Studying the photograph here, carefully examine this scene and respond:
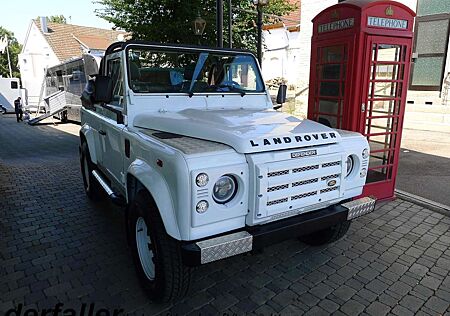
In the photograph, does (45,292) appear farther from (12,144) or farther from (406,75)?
(12,144)

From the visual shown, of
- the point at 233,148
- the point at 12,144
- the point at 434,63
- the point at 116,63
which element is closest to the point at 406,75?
the point at 233,148

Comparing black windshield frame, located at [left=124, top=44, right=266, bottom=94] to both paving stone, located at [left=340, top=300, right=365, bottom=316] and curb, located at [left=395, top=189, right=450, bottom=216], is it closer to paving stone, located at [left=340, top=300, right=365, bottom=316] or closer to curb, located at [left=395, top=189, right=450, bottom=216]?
paving stone, located at [left=340, top=300, right=365, bottom=316]

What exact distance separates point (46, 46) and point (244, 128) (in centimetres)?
3381

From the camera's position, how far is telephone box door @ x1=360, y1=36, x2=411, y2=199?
4352 mm

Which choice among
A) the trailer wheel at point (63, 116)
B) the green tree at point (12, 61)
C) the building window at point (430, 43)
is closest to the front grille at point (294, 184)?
the building window at point (430, 43)

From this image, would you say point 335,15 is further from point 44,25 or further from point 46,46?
point 44,25

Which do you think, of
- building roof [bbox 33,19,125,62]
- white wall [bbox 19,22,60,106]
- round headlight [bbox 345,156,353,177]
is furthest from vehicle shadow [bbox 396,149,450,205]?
white wall [bbox 19,22,60,106]

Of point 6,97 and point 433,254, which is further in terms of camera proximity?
point 6,97

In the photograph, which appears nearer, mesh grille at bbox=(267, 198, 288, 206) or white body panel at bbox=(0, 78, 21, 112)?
mesh grille at bbox=(267, 198, 288, 206)

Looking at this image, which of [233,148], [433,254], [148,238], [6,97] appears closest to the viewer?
[233,148]

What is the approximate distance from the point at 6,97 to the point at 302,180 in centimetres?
3080

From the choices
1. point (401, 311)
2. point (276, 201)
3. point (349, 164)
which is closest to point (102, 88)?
point (276, 201)

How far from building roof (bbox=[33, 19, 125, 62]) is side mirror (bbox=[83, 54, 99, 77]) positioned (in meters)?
16.4

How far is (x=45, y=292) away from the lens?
2949 mm
